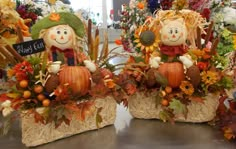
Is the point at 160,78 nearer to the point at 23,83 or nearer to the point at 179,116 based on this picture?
the point at 179,116

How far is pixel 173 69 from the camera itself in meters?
0.84

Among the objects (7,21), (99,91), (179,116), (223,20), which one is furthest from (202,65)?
(223,20)

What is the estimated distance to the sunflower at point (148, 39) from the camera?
88 cm

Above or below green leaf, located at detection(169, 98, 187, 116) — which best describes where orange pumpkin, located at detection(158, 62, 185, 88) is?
above

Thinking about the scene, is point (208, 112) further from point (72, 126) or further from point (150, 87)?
point (72, 126)

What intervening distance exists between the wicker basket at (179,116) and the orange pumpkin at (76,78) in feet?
0.54

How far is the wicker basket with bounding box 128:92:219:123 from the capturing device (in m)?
0.84

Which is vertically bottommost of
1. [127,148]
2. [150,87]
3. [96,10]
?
[127,148]

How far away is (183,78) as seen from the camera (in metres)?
0.84

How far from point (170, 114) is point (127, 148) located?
0.18 m

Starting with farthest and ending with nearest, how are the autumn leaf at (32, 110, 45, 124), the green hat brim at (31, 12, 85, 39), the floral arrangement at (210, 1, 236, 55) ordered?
the floral arrangement at (210, 1, 236, 55), the green hat brim at (31, 12, 85, 39), the autumn leaf at (32, 110, 45, 124)

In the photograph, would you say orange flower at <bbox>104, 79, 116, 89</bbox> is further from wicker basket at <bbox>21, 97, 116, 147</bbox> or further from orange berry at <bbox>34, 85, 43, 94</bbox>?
orange berry at <bbox>34, 85, 43, 94</bbox>

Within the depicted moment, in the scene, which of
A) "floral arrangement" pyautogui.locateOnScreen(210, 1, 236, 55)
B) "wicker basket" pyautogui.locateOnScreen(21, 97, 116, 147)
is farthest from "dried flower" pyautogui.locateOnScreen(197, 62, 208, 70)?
"floral arrangement" pyautogui.locateOnScreen(210, 1, 236, 55)

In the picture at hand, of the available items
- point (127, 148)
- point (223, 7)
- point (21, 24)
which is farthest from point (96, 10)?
point (127, 148)
